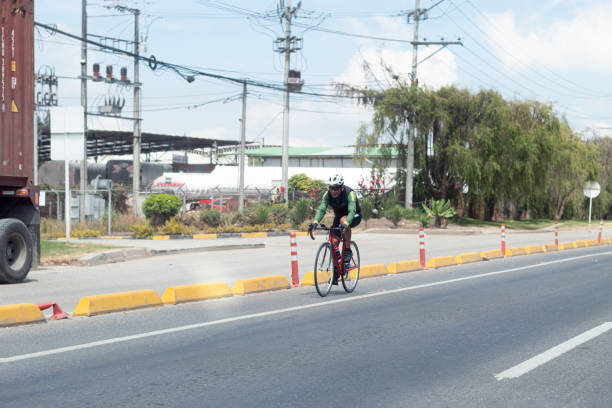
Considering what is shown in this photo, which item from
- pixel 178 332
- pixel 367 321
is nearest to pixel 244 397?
pixel 178 332

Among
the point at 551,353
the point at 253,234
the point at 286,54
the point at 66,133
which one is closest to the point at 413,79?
the point at 286,54

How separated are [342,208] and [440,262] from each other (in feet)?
23.7

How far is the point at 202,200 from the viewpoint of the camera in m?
45.0

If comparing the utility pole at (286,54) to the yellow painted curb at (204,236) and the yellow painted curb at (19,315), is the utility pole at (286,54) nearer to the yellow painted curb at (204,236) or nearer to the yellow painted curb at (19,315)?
the yellow painted curb at (204,236)

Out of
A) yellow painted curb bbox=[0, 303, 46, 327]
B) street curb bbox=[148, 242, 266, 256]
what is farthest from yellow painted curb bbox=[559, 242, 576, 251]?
yellow painted curb bbox=[0, 303, 46, 327]

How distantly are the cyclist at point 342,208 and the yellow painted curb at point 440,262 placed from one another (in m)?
6.40

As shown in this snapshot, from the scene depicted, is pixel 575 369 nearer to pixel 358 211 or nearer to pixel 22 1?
pixel 358 211

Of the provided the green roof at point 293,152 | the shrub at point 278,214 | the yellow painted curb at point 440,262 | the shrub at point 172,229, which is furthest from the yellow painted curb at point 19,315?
the green roof at point 293,152

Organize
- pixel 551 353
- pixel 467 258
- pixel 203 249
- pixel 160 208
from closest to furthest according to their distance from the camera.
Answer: pixel 551 353
pixel 467 258
pixel 203 249
pixel 160 208

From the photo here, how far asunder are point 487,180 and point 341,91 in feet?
33.6

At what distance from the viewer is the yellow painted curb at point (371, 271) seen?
577 inches

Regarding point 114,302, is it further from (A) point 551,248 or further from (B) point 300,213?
(B) point 300,213

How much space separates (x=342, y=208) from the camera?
11250 mm

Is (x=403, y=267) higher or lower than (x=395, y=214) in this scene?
lower
